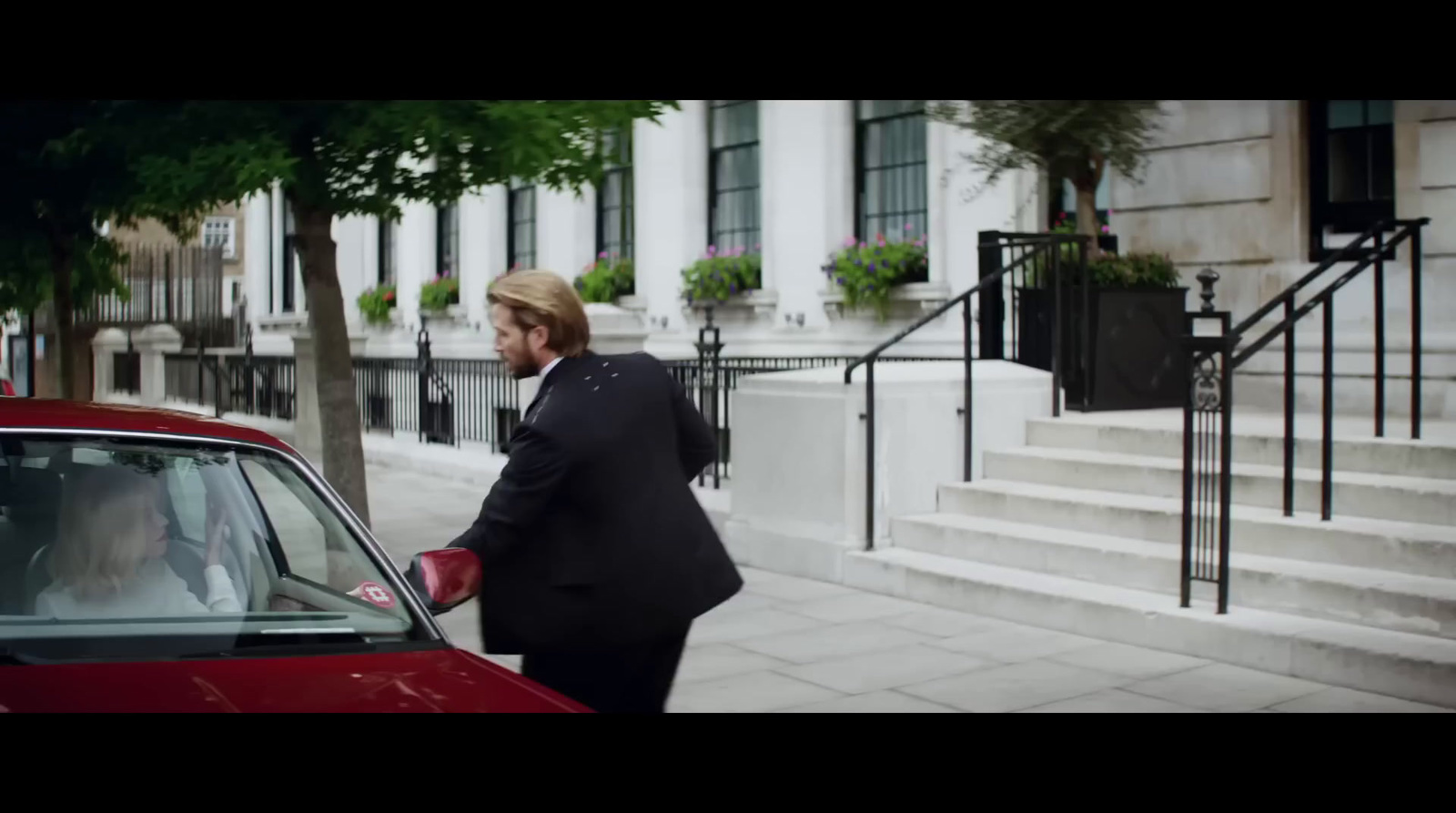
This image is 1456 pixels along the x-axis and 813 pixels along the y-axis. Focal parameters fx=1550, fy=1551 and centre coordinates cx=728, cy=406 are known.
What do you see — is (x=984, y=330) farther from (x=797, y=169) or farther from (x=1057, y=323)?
(x=797, y=169)

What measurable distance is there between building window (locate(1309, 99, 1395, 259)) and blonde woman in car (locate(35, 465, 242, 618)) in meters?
9.99

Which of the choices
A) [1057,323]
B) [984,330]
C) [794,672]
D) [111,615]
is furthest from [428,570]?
[984,330]

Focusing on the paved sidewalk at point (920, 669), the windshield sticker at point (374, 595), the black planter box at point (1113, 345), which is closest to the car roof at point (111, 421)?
the windshield sticker at point (374, 595)

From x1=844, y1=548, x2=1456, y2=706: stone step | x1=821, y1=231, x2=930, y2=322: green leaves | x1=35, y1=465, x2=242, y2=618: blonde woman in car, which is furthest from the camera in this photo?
x1=821, y1=231, x2=930, y2=322: green leaves

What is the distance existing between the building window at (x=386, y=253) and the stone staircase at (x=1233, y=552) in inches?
686

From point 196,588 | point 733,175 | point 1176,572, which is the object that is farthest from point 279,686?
point 733,175

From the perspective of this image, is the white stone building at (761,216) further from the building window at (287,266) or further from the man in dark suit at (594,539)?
the man in dark suit at (594,539)

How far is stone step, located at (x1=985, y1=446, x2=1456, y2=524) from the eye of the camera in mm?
7801

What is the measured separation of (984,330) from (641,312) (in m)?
7.36

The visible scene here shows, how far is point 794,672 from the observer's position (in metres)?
7.27

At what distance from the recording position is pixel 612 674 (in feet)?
12.9

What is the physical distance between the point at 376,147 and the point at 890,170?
7801 mm

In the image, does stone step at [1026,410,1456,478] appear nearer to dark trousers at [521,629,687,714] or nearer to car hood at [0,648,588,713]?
dark trousers at [521,629,687,714]

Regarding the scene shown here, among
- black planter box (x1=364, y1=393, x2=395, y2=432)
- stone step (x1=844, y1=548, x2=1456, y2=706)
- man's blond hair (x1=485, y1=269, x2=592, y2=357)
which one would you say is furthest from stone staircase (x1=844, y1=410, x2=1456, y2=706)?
black planter box (x1=364, y1=393, x2=395, y2=432)
